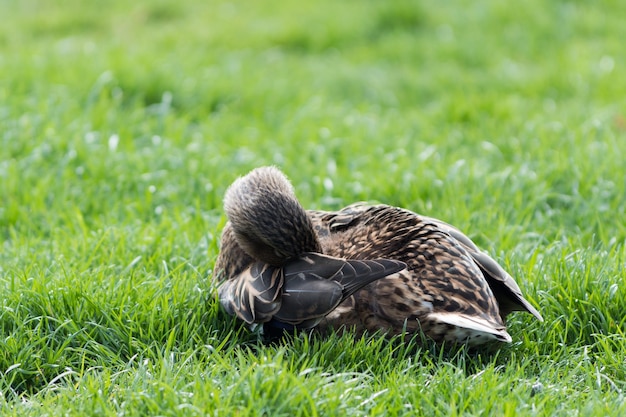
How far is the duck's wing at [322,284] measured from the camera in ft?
13.7

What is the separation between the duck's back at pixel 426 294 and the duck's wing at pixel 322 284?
0.55 feet

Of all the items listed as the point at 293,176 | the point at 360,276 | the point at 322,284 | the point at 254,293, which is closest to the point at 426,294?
the point at 360,276

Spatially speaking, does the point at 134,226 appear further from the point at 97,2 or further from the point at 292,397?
the point at 97,2

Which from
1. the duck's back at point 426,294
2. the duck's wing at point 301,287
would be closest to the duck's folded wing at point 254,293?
the duck's wing at point 301,287

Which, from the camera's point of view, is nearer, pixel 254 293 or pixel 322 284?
pixel 322 284

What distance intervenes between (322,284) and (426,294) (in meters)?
0.49

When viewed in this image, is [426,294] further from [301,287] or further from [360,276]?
[301,287]

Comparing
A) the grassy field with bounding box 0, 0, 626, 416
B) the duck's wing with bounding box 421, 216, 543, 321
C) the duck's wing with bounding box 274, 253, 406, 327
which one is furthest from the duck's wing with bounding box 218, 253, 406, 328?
the duck's wing with bounding box 421, 216, 543, 321

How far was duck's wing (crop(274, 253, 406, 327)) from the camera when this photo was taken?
417 centimetres

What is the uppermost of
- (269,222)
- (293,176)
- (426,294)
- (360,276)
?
(269,222)

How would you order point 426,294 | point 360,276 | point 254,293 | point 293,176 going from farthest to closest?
point 293,176 < point 254,293 < point 426,294 < point 360,276

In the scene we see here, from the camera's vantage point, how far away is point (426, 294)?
14.1 feet

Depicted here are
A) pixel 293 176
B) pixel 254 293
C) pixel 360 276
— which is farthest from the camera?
pixel 293 176

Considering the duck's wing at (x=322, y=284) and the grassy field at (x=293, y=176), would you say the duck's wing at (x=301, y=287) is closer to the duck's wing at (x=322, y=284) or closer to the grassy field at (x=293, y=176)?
the duck's wing at (x=322, y=284)
